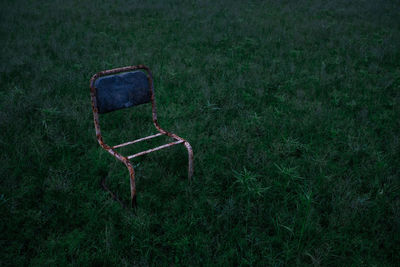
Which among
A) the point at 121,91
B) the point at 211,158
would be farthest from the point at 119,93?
the point at 211,158

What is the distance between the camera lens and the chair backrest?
107 inches

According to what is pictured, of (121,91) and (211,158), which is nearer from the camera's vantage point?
(121,91)

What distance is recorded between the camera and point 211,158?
12.3 feet

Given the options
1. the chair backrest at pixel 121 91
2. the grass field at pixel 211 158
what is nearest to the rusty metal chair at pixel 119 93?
the chair backrest at pixel 121 91

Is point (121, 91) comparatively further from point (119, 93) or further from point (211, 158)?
point (211, 158)

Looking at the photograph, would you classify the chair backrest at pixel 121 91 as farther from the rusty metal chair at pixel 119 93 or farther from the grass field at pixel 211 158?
the grass field at pixel 211 158

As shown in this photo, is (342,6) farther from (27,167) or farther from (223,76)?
(27,167)

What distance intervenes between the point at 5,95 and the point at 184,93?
3.19 meters

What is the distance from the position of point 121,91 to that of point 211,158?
1.53 meters

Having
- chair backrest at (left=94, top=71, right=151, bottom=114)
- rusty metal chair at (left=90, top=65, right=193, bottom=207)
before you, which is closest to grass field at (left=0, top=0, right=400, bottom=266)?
rusty metal chair at (left=90, top=65, right=193, bottom=207)

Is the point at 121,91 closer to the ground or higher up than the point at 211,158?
higher up

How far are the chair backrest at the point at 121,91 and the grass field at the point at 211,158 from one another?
94 cm

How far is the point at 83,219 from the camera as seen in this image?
279cm

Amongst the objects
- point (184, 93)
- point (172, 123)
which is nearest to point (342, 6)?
point (184, 93)
